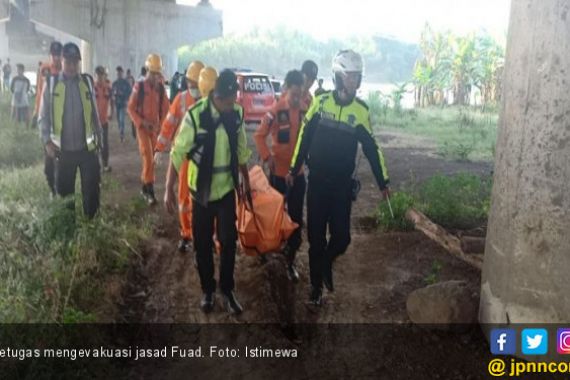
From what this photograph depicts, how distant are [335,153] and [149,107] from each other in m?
3.89

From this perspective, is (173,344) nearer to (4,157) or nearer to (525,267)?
(525,267)

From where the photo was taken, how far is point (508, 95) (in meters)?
→ 4.40

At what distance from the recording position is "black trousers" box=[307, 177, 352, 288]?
5289 millimetres

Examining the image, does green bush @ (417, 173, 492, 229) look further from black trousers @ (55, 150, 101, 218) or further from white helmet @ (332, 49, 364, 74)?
black trousers @ (55, 150, 101, 218)

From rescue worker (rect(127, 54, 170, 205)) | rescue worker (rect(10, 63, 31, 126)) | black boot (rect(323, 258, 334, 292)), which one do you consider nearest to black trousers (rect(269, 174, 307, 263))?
black boot (rect(323, 258, 334, 292))

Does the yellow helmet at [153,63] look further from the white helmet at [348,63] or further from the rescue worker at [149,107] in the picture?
the white helmet at [348,63]

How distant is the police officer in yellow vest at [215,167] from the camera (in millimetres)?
4797

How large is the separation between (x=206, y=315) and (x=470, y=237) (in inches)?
115

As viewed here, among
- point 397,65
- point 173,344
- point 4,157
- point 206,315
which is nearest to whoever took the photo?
point 173,344

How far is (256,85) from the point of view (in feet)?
65.3

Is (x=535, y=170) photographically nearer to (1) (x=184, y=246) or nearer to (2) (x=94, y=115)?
(1) (x=184, y=246)

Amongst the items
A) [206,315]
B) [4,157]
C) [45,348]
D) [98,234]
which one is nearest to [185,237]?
[98,234]

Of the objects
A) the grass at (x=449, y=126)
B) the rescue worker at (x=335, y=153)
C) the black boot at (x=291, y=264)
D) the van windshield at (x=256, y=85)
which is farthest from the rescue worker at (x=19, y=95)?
the rescue worker at (x=335, y=153)

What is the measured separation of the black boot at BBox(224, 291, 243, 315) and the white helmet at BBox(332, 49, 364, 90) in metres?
2.06
